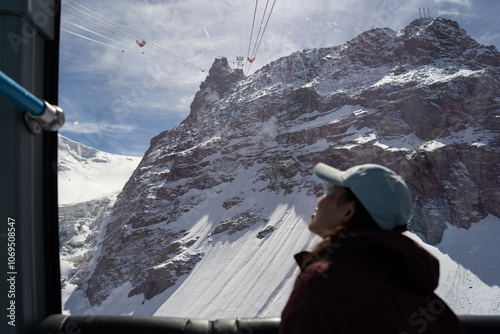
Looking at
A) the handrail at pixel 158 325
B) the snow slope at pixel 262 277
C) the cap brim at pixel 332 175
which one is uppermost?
the cap brim at pixel 332 175

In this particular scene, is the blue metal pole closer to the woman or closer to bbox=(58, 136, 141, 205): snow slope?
the woman

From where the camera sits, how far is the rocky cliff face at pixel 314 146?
144ft

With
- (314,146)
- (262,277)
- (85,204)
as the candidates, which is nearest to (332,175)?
(262,277)

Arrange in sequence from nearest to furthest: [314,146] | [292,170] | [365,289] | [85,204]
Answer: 1. [365,289]
2. [292,170]
3. [314,146]
4. [85,204]

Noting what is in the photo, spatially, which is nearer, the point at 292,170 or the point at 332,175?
the point at 332,175

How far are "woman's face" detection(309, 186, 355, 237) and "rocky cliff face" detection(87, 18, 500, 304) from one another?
41862 mm

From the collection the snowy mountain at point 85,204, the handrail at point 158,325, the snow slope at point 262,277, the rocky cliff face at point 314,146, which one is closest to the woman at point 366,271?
the handrail at point 158,325

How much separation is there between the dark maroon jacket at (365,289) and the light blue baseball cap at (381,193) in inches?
2.8

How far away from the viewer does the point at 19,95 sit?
94cm

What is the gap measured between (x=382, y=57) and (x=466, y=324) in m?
82.1

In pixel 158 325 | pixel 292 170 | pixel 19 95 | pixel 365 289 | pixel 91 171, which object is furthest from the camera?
pixel 91 171

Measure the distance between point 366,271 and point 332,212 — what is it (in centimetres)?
22

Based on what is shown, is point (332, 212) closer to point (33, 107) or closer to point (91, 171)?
point (33, 107)

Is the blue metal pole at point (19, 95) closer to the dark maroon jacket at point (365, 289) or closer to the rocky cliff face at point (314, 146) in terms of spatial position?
the dark maroon jacket at point (365, 289)
